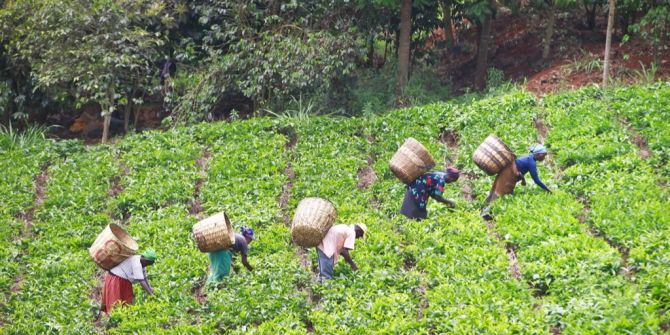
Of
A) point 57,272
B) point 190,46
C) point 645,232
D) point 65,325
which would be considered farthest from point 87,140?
point 645,232

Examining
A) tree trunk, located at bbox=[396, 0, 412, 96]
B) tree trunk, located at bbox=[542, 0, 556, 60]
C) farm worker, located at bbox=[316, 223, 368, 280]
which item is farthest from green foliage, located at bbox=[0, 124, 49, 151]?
tree trunk, located at bbox=[542, 0, 556, 60]

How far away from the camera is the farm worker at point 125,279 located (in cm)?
1284

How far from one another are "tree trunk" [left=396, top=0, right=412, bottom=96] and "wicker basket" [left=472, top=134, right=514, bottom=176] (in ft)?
25.1

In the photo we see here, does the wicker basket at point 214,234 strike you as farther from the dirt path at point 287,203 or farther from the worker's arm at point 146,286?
the dirt path at point 287,203

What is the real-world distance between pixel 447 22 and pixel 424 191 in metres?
11.7

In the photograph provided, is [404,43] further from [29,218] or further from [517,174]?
[29,218]

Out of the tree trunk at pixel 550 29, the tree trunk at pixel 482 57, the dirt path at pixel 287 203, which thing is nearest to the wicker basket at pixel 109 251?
the dirt path at pixel 287 203

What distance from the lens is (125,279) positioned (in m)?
12.9

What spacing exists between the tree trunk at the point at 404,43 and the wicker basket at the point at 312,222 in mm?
9621

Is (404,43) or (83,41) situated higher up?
(83,41)

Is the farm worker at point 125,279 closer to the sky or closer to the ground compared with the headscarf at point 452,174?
closer to the ground

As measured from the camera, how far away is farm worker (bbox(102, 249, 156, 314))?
1284cm

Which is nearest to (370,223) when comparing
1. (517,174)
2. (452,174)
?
(452,174)

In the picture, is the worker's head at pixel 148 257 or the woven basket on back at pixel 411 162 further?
the woven basket on back at pixel 411 162
